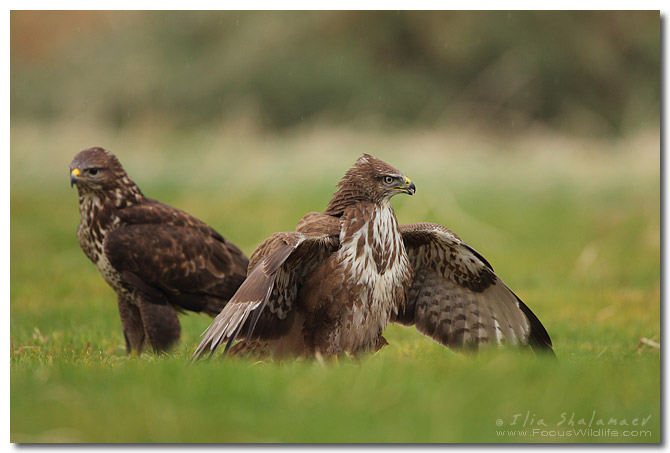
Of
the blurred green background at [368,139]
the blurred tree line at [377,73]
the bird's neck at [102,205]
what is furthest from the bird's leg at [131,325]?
the blurred tree line at [377,73]

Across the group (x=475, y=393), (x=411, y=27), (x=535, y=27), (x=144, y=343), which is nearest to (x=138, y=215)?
(x=144, y=343)

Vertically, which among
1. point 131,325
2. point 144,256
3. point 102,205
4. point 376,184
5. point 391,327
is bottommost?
point 131,325

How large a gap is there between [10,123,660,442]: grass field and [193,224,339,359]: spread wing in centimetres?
24

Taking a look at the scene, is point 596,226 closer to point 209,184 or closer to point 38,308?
point 209,184

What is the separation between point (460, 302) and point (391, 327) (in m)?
2.79

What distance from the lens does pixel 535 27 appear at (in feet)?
41.1

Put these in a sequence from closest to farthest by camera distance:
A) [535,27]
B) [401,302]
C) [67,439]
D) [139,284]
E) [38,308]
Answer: [67,439], [401,302], [139,284], [38,308], [535,27]

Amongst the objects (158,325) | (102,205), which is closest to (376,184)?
(158,325)

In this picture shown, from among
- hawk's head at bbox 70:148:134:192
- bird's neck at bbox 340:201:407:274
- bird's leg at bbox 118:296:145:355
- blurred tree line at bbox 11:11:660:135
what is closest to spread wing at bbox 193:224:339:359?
bird's neck at bbox 340:201:407:274

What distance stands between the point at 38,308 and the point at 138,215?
2481mm

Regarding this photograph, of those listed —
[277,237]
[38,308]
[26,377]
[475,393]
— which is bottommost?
[38,308]

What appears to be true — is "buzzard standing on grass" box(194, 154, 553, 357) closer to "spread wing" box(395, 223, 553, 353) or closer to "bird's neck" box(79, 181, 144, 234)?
"spread wing" box(395, 223, 553, 353)

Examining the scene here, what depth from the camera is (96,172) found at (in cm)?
655

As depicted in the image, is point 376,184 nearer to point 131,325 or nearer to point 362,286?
point 362,286
